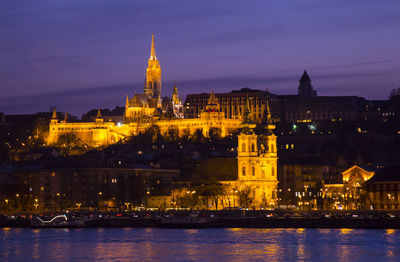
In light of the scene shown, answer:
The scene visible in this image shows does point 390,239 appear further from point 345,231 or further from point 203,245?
point 203,245

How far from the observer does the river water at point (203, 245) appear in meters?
70.9

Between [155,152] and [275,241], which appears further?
[155,152]

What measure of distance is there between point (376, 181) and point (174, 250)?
4240 centimetres

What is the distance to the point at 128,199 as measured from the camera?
130 meters

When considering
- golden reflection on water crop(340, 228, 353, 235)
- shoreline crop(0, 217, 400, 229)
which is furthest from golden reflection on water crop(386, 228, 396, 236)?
golden reflection on water crop(340, 228, 353, 235)

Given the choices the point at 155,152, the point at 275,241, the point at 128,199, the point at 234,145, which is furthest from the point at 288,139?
the point at 275,241

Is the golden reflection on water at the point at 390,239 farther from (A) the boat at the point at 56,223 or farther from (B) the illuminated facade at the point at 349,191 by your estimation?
(A) the boat at the point at 56,223

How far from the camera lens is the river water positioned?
70.9 meters

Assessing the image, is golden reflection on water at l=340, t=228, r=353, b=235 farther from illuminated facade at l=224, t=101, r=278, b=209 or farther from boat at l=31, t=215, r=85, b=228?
boat at l=31, t=215, r=85, b=228

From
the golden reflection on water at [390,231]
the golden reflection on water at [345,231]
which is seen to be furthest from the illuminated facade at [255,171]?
the golden reflection on water at [390,231]

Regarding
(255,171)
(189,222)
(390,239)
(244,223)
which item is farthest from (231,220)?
(390,239)

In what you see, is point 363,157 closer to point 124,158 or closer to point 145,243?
point 124,158

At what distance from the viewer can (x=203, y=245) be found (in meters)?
78.9

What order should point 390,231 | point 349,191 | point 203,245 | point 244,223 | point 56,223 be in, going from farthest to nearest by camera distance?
point 349,191 < point 56,223 < point 244,223 < point 390,231 < point 203,245
